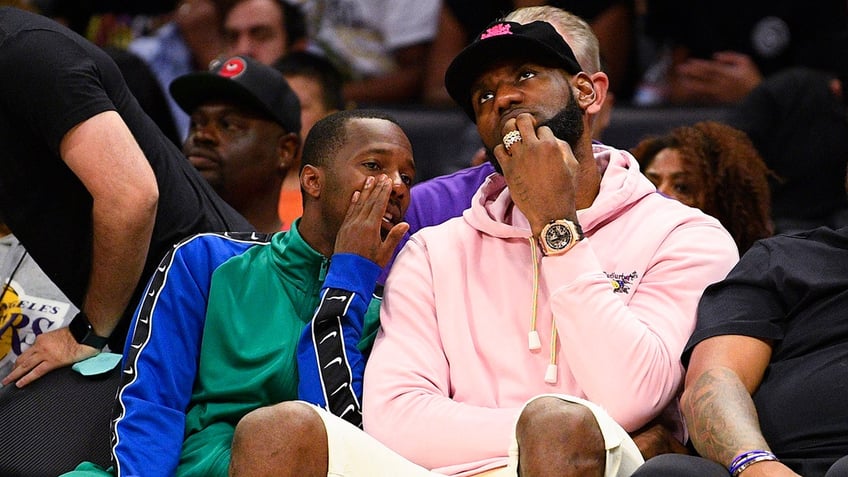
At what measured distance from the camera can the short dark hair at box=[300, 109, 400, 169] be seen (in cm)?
307

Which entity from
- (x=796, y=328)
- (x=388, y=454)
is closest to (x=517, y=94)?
(x=796, y=328)

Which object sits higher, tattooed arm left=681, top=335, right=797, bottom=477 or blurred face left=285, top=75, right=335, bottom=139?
tattooed arm left=681, top=335, right=797, bottom=477

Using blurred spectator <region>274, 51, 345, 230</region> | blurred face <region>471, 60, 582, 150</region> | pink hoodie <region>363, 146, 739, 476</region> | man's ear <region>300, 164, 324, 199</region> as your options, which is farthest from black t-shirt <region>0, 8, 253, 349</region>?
blurred spectator <region>274, 51, 345, 230</region>

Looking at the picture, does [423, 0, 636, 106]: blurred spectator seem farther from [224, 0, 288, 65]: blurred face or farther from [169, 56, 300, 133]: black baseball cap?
[169, 56, 300, 133]: black baseball cap

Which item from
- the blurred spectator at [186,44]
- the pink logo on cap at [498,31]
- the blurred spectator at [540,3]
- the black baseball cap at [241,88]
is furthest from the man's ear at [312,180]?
the blurred spectator at [186,44]

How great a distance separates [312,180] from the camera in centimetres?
309

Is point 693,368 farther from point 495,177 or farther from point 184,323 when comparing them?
point 184,323

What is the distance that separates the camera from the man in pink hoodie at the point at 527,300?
240 centimetres

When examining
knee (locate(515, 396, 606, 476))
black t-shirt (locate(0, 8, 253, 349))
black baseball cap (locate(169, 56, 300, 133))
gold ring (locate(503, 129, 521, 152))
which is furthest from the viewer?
black baseball cap (locate(169, 56, 300, 133))

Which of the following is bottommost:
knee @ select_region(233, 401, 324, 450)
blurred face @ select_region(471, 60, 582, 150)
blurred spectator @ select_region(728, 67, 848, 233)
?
blurred spectator @ select_region(728, 67, 848, 233)

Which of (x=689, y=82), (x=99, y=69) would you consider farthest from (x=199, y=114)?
(x=689, y=82)

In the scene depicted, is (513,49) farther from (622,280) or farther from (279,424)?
(279,424)

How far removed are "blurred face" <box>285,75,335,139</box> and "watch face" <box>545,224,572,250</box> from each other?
7.82 ft

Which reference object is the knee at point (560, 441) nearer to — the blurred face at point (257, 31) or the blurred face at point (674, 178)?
the blurred face at point (674, 178)
